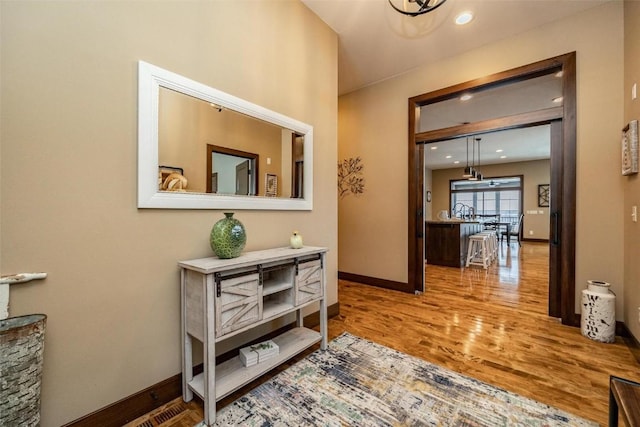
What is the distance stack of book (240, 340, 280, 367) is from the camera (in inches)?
68.0

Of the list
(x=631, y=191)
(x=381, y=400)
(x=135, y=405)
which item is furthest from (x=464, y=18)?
(x=135, y=405)

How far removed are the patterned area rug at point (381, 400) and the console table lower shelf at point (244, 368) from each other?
121 mm

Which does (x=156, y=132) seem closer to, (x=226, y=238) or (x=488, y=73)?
(x=226, y=238)

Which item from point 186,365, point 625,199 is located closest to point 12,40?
point 186,365

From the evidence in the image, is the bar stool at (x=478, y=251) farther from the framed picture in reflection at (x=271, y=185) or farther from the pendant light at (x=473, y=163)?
the framed picture in reflection at (x=271, y=185)

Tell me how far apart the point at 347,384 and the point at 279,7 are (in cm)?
300

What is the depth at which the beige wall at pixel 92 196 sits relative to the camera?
3.82ft

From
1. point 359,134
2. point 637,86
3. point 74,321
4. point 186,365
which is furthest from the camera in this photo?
point 359,134

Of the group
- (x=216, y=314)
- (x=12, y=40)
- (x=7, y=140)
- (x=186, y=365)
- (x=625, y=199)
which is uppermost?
(x=12, y=40)

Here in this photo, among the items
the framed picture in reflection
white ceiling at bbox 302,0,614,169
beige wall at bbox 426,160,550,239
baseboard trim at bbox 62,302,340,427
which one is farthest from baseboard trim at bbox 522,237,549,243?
baseboard trim at bbox 62,302,340,427

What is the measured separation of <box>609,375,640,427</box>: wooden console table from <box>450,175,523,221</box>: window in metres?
10.0

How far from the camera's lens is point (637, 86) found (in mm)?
2115

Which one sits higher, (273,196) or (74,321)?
(273,196)

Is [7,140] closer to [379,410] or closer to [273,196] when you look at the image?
[273,196]
